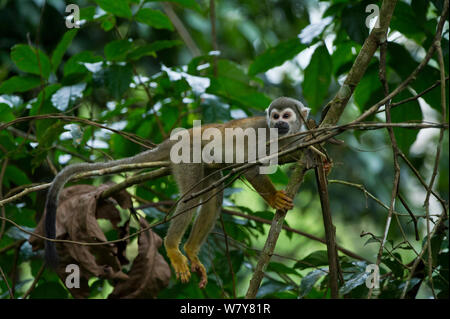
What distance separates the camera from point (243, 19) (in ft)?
25.3

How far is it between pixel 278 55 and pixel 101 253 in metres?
2.06

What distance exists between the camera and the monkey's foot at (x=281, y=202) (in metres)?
3.17

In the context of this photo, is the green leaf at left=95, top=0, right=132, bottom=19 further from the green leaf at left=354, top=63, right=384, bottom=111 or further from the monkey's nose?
the green leaf at left=354, top=63, right=384, bottom=111

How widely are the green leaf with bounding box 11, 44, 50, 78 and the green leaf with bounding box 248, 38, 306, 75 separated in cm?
171

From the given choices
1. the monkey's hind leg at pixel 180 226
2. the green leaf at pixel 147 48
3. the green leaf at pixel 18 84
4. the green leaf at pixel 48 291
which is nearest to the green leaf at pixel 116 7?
the green leaf at pixel 147 48

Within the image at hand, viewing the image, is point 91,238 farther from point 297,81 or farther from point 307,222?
point 307,222

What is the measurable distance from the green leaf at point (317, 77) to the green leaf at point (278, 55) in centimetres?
16

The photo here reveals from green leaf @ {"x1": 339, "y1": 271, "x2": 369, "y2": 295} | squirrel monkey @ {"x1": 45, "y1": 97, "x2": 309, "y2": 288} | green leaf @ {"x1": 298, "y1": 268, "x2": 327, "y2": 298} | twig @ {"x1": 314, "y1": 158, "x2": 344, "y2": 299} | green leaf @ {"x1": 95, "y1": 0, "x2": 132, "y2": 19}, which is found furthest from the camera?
green leaf @ {"x1": 95, "y1": 0, "x2": 132, "y2": 19}

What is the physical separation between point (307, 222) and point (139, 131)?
6.20 m

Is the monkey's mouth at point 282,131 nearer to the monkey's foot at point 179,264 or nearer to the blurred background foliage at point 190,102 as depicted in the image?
the blurred background foliage at point 190,102

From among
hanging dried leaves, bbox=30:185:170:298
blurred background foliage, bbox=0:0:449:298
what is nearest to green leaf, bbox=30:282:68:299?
blurred background foliage, bbox=0:0:449:298

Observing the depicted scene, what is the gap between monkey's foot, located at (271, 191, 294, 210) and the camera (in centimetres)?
317
